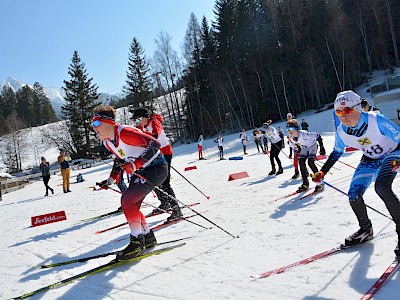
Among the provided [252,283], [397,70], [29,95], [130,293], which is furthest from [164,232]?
[29,95]

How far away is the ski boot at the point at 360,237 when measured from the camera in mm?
3727

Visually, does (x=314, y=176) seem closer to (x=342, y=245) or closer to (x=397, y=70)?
(x=342, y=245)

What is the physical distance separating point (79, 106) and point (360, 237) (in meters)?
49.8

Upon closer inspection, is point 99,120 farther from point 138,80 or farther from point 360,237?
point 138,80

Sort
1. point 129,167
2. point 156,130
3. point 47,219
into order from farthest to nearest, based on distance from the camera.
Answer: point 47,219
point 156,130
point 129,167

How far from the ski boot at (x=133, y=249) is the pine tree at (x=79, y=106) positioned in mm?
46096

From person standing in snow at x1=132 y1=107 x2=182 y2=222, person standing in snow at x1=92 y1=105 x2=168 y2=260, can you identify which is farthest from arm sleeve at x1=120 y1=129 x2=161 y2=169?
person standing in snow at x1=132 y1=107 x2=182 y2=222

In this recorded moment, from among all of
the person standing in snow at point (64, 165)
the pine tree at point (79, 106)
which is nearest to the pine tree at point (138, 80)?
the pine tree at point (79, 106)

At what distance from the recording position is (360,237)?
12.3ft

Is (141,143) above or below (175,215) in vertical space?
above

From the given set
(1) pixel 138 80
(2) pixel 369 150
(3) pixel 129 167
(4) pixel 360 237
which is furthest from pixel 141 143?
(1) pixel 138 80

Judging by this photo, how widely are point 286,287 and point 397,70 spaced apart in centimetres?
4300

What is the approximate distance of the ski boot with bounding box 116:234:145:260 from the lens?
13.9 feet

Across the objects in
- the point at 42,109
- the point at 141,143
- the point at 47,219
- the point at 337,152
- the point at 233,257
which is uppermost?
the point at 42,109
